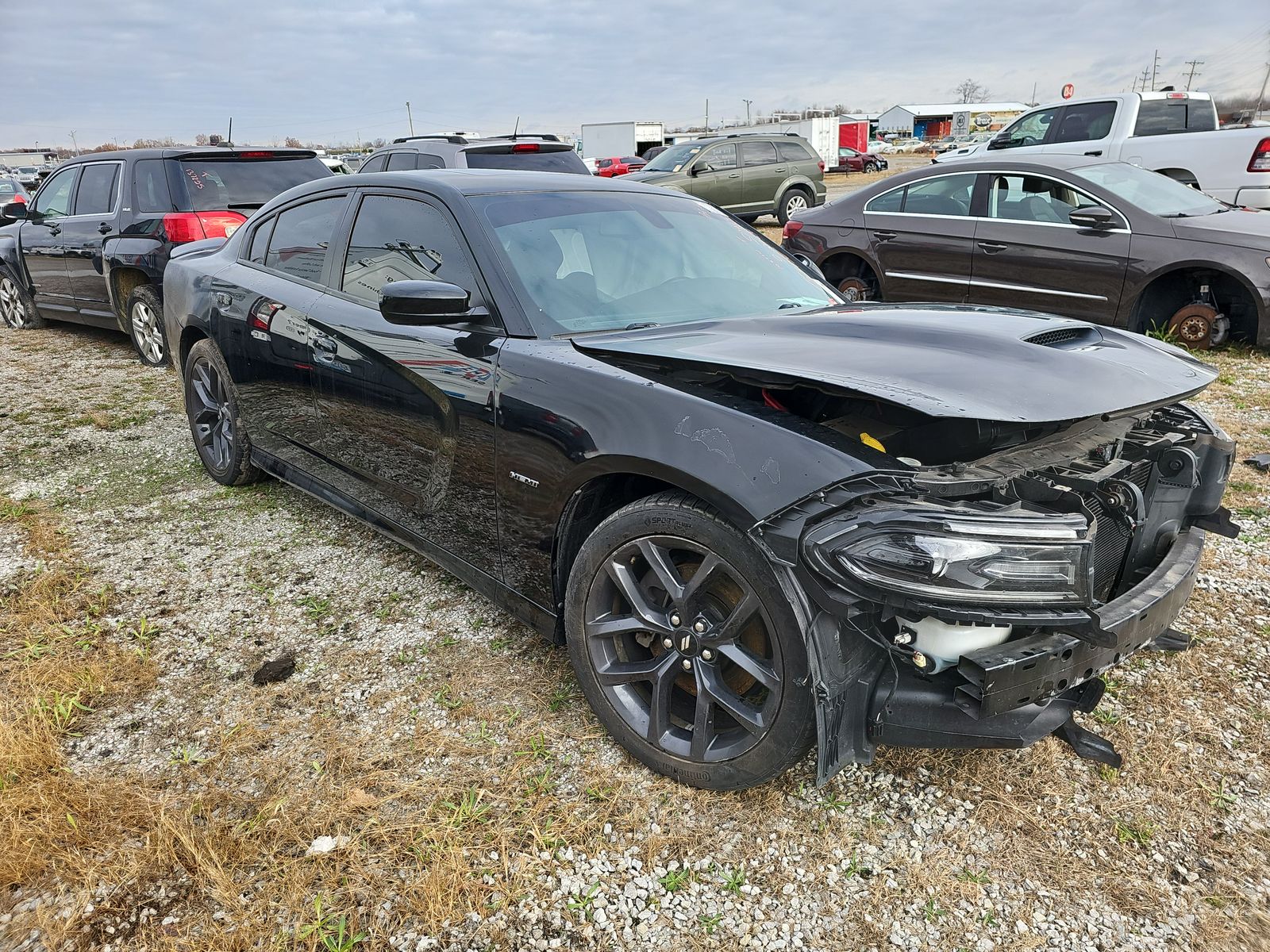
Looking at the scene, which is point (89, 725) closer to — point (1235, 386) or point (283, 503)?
point (283, 503)

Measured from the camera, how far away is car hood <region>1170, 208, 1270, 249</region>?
19.5 ft

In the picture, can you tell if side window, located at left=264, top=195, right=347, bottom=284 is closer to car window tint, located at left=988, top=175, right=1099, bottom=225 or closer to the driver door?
car window tint, located at left=988, top=175, right=1099, bottom=225

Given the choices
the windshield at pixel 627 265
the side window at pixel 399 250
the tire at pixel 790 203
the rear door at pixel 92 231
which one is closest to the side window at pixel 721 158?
the tire at pixel 790 203

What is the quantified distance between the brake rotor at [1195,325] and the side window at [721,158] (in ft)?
33.2

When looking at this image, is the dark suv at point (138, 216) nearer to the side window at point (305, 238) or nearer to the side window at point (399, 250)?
the side window at point (305, 238)

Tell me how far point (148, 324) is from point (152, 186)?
1134 millimetres

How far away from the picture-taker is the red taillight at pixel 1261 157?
9.21 m

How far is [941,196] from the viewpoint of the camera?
713 centimetres

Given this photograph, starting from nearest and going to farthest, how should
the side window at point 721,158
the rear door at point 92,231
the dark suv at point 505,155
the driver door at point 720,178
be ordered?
the rear door at point 92,231
the dark suv at point 505,155
the driver door at point 720,178
the side window at point 721,158

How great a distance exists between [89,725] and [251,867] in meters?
0.97

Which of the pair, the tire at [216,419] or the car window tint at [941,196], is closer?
the tire at [216,419]

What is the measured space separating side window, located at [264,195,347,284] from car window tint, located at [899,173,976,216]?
5.34m

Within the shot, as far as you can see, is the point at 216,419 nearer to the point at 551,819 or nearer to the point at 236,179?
the point at 551,819

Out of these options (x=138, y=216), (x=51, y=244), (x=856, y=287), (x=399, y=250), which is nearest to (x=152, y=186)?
(x=138, y=216)
